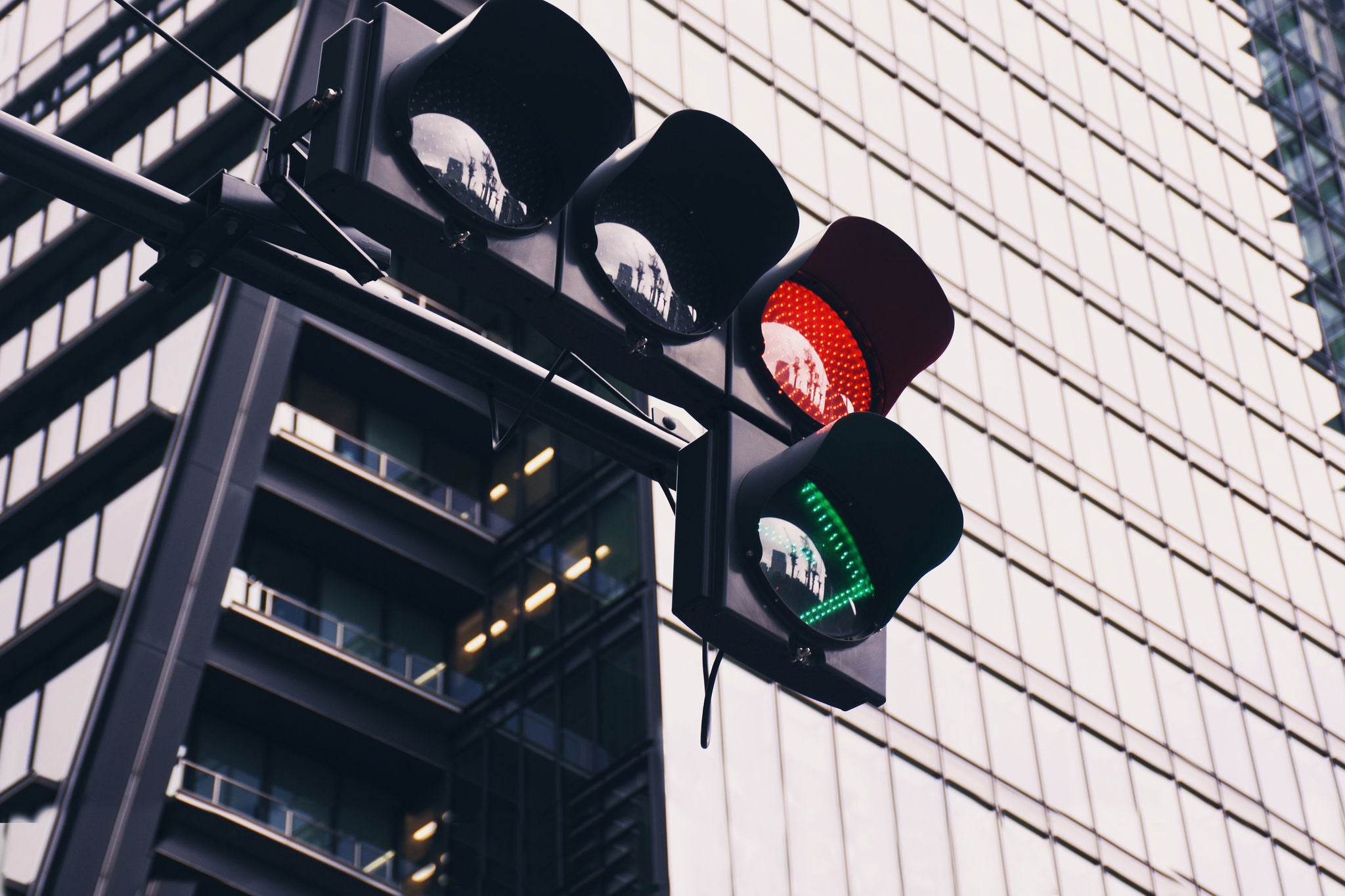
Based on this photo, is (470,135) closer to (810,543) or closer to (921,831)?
(810,543)

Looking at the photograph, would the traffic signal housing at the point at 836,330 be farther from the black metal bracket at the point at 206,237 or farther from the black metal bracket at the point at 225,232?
the black metal bracket at the point at 206,237

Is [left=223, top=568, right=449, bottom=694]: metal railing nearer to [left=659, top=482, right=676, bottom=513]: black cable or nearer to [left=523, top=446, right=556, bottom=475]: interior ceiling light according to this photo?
[left=523, top=446, right=556, bottom=475]: interior ceiling light

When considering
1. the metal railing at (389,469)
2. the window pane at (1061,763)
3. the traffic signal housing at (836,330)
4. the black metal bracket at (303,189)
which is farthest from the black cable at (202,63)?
the window pane at (1061,763)

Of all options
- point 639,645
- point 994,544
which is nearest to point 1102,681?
point 994,544

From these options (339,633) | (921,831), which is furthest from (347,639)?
(921,831)

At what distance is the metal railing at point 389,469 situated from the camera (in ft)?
102

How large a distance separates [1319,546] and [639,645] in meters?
20.7

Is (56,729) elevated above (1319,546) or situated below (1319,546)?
below

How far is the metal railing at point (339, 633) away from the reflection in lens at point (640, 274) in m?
26.5

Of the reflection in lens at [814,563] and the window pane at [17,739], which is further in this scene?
the window pane at [17,739]

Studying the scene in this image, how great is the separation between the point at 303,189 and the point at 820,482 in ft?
3.70

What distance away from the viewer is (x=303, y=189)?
3.12 meters

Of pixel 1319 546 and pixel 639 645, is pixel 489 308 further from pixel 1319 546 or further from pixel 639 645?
pixel 1319 546

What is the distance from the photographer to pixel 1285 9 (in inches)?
2304
